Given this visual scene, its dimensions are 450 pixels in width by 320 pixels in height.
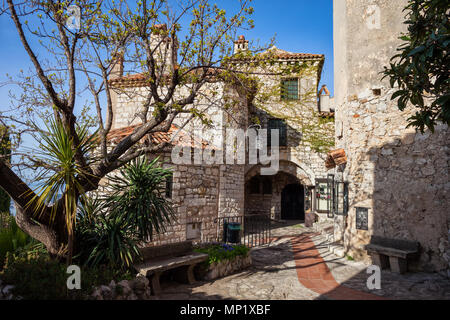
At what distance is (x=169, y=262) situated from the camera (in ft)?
16.2

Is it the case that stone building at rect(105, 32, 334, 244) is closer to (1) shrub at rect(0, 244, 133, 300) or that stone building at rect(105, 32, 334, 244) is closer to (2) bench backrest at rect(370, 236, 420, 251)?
(1) shrub at rect(0, 244, 133, 300)

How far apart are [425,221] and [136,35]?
6.82m

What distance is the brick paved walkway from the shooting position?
479 cm

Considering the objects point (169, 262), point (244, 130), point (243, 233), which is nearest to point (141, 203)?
point (169, 262)

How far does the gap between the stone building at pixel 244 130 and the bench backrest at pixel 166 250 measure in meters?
1.86

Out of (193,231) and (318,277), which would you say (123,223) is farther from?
(193,231)

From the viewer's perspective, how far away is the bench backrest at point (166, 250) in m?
4.92

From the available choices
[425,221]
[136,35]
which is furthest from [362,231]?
[136,35]

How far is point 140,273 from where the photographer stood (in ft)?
14.6

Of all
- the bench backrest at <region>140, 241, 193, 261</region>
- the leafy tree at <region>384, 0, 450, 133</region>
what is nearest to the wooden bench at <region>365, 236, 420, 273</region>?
the leafy tree at <region>384, 0, 450, 133</region>

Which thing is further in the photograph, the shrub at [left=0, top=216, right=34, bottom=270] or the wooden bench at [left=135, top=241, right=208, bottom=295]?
the shrub at [left=0, top=216, right=34, bottom=270]

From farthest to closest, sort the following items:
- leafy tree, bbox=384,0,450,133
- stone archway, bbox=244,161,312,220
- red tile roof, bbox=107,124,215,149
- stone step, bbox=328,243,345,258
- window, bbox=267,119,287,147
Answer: stone archway, bbox=244,161,312,220 → window, bbox=267,119,287,147 → red tile roof, bbox=107,124,215,149 → stone step, bbox=328,243,345,258 → leafy tree, bbox=384,0,450,133
